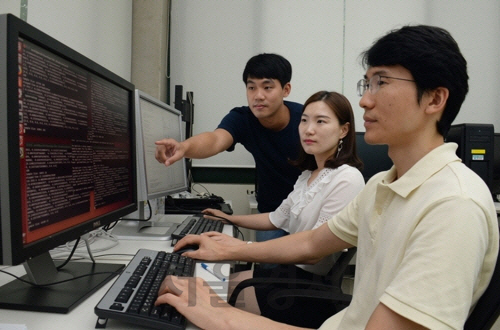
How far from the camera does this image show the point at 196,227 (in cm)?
127

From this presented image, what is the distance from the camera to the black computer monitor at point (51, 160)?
21.6 inches

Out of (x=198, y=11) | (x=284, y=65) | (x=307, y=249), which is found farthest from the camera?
(x=198, y=11)

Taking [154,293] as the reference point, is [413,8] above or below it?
above

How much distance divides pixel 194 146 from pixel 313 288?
2.56 feet

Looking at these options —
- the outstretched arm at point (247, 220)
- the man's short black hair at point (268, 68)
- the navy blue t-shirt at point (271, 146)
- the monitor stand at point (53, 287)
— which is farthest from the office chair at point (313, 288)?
the man's short black hair at point (268, 68)

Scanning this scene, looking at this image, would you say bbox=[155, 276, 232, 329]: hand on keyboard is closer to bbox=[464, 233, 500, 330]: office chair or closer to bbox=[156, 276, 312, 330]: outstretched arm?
bbox=[156, 276, 312, 330]: outstretched arm

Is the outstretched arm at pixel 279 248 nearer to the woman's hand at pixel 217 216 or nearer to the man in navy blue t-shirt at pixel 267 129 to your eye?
the woman's hand at pixel 217 216

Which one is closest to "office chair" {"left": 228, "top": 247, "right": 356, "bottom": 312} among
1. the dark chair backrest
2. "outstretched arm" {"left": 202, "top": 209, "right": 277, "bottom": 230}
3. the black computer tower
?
the dark chair backrest

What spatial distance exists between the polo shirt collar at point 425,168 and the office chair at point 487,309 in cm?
16

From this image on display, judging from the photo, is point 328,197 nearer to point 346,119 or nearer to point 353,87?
point 346,119

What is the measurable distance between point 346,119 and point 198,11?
7.10 ft

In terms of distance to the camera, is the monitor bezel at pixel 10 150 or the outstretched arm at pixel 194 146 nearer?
the monitor bezel at pixel 10 150

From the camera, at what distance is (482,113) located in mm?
3266

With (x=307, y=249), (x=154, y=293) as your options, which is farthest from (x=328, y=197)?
(x=154, y=293)
